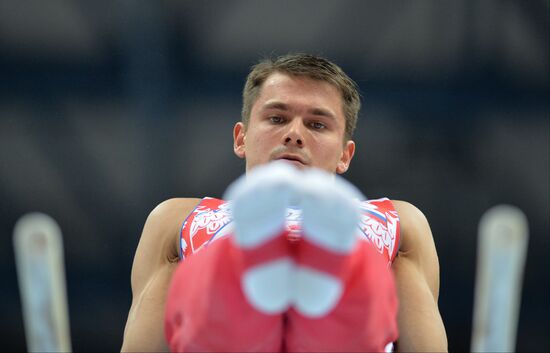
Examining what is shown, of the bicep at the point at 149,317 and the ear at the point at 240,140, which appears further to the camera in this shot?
the ear at the point at 240,140

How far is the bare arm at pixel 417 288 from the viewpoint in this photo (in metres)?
1.29

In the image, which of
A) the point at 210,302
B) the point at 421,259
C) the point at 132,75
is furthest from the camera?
the point at 132,75

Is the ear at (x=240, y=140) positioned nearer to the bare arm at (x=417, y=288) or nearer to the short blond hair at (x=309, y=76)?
the short blond hair at (x=309, y=76)

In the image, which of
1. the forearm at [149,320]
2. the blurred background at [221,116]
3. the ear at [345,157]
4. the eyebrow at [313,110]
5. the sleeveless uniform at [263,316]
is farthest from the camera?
the blurred background at [221,116]

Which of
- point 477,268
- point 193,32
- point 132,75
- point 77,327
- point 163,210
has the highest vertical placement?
point 193,32

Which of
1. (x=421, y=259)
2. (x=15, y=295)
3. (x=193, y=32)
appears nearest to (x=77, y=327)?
(x=15, y=295)

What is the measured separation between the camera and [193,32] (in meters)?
2.14

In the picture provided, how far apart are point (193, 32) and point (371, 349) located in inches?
55.1

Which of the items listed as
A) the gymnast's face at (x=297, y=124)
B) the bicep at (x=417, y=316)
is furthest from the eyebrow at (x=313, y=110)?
the bicep at (x=417, y=316)

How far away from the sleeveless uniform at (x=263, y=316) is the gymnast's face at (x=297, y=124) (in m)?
0.46

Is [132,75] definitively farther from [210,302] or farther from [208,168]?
[210,302]

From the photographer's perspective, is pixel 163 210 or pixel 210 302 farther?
pixel 163 210

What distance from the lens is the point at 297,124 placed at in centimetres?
147

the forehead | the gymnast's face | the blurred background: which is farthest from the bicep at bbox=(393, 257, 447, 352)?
the blurred background
